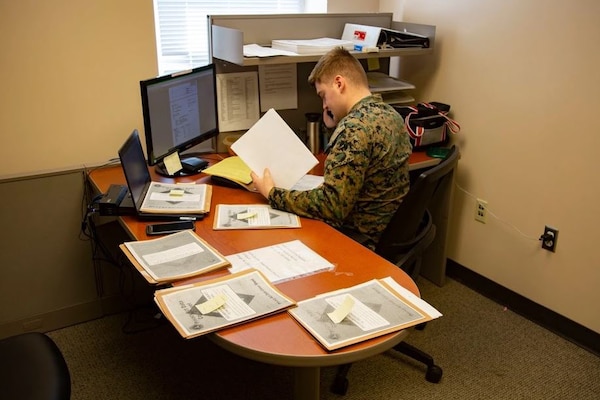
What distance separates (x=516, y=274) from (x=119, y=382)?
1.90 meters

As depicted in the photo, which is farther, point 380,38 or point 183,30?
point 183,30

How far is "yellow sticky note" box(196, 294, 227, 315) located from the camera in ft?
4.28

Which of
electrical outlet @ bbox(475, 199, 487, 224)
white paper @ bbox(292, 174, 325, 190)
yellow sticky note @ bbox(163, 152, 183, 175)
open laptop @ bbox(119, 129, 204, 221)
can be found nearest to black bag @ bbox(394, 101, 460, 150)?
electrical outlet @ bbox(475, 199, 487, 224)

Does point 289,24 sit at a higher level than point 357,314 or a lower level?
higher

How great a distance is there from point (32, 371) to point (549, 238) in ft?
7.04

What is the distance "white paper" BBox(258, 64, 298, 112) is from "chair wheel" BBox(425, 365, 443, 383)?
1.43 meters

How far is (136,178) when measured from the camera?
1.97 meters

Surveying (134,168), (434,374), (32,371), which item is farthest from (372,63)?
(32,371)

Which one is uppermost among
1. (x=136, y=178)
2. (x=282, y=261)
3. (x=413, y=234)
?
(x=136, y=178)

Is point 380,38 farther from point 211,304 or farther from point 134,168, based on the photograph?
point 211,304

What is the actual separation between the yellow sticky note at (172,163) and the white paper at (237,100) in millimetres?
369

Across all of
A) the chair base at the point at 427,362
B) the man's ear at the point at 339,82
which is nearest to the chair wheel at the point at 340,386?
the chair base at the point at 427,362

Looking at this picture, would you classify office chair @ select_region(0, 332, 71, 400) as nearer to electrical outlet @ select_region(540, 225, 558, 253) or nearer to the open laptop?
the open laptop

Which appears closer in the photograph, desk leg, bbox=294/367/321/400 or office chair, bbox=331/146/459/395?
desk leg, bbox=294/367/321/400
